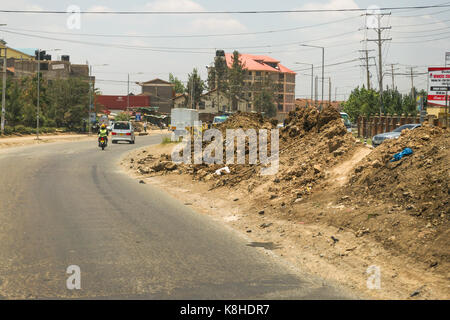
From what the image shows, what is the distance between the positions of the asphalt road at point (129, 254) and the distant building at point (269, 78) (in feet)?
407

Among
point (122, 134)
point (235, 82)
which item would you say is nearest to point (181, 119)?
point (122, 134)

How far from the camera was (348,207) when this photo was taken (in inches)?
463

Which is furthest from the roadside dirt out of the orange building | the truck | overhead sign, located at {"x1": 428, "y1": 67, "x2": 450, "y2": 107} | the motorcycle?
the orange building

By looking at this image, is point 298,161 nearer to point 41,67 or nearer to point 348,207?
point 348,207

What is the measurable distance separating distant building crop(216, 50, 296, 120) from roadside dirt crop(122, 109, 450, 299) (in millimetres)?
120294

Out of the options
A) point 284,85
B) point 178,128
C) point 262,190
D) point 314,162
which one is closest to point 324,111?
point 314,162

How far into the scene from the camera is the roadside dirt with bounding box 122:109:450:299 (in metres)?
8.27

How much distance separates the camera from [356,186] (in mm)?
12750

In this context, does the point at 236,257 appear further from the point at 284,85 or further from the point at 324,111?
the point at 284,85

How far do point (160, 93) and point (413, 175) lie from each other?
132903 millimetres

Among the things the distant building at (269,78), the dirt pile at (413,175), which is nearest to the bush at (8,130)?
the dirt pile at (413,175)

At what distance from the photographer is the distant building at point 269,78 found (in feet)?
477

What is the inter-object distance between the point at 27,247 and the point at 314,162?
946 centimetres

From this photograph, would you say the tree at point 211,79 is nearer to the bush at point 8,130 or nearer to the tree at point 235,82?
the tree at point 235,82
